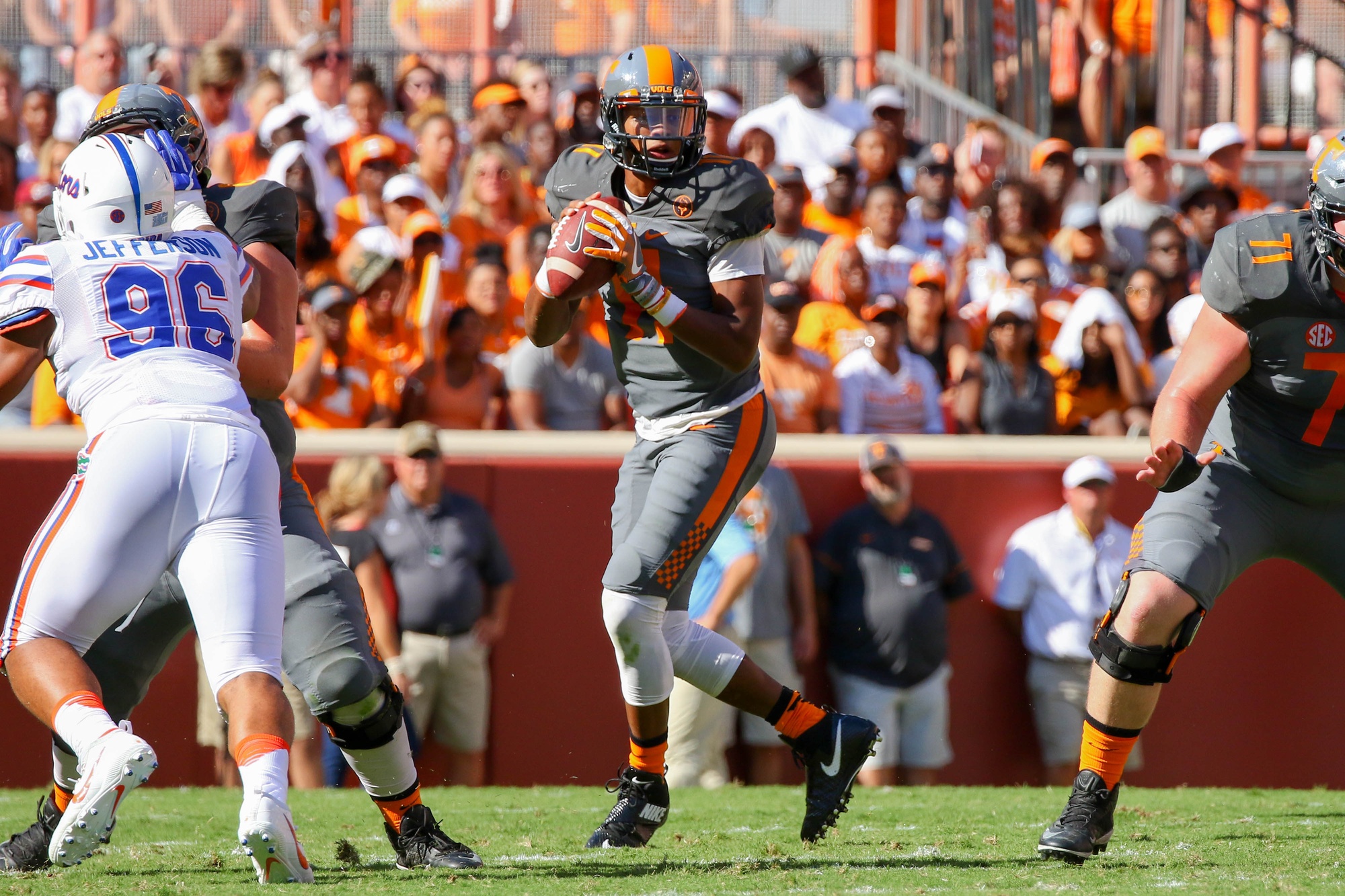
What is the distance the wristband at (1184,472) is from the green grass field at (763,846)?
91 centimetres

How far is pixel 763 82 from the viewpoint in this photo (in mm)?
11711

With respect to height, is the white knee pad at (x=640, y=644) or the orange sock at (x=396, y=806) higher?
the white knee pad at (x=640, y=644)

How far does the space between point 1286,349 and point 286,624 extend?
2542mm

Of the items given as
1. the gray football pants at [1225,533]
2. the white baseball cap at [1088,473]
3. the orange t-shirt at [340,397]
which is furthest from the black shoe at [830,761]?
the orange t-shirt at [340,397]

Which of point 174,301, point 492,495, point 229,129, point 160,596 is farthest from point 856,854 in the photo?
point 229,129

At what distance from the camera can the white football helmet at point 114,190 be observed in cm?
348

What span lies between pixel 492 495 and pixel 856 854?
10.3ft

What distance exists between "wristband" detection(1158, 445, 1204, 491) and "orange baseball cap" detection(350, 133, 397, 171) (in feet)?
19.0

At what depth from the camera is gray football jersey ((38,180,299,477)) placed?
4.01 m

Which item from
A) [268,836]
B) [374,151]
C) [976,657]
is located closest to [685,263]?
[268,836]

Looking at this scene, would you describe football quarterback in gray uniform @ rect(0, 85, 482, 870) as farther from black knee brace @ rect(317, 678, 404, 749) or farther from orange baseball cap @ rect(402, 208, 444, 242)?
orange baseball cap @ rect(402, 208, 444, 242)

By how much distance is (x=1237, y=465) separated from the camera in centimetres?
413

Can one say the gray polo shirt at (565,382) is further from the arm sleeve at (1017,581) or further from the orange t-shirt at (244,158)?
the orange t-shirt at (244,158)

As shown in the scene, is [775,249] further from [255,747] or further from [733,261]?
[255,747]
